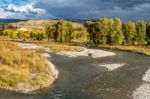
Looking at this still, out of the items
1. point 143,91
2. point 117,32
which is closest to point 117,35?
point 117,32

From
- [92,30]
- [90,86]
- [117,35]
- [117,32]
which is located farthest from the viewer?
[92,30]

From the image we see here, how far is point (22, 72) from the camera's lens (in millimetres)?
47625

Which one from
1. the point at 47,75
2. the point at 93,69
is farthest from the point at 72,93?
the point at 93,69

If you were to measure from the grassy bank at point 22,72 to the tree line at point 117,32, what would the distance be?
10812 centimetres

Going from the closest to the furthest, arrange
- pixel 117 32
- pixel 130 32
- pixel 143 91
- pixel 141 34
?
pixel 143 91, pixel 117 32, pixel 141 34, pixel 130 32

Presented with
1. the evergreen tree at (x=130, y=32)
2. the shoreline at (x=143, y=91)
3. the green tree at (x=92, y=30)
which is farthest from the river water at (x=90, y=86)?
the green tree at (x=92, y=30)

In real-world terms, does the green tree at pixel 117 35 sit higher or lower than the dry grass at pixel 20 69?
lower

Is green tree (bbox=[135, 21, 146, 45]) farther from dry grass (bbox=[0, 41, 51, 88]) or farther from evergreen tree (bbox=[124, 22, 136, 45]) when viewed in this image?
dry grass (bbox=[0, 41, 51, 88])

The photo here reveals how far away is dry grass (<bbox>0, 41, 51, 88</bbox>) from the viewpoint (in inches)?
1764

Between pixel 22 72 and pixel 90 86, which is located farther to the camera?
pixel 90 86

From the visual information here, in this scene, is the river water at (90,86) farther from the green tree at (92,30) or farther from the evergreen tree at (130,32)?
the green tree at (92,30)

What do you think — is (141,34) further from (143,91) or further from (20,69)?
(20,69)

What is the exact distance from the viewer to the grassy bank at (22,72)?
44.3 meters

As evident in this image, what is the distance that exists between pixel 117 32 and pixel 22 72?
11873 centimetres
